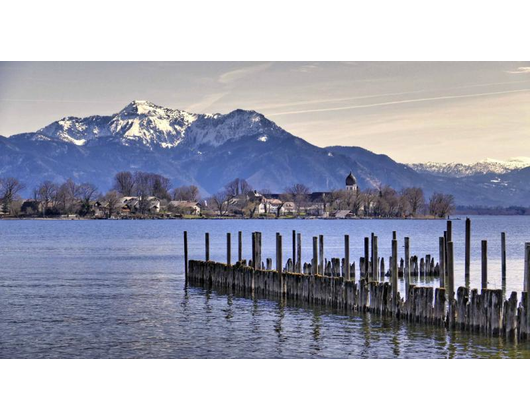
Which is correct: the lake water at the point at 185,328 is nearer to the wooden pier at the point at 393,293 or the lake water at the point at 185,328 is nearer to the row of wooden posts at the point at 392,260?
the wooden pier at the point at 393,293

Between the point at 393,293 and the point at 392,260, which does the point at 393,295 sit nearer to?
the point at 393,293

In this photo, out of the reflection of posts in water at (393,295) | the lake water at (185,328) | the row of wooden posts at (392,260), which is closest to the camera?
the reflection of posts in water at (393,295)

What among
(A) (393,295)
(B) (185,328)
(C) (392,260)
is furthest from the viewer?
(B) (185,328)

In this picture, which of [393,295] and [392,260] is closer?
[393,295]

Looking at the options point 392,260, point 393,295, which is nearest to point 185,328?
point 393,295

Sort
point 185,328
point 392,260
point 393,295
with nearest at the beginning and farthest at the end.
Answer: point 393,295 → point 392,260 → point 185,328

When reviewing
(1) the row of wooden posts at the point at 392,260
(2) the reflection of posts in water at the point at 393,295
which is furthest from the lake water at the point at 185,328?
(1) the row of wooden posts at the point at 392,260

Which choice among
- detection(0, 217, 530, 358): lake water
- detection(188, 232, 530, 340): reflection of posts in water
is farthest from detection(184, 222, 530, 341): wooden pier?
detection(0, 217, 530, 358): lake water

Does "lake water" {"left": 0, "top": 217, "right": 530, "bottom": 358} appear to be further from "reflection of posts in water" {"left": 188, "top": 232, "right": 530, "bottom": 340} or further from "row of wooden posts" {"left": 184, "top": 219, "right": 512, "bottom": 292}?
"row of wooden posts" {"left": 184, "top": 219, "right": 512, "bottom": 292}
